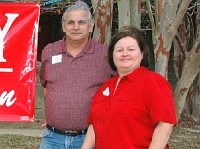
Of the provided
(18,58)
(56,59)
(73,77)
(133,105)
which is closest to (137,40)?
(133,105)

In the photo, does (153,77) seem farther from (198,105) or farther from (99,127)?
(198,105)

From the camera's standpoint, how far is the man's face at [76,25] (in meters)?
3.89

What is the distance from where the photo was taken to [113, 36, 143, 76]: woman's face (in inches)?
131

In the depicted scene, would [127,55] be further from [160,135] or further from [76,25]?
[76,25]

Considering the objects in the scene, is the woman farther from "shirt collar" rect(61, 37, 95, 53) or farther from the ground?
the ground

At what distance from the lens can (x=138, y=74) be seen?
3332mm

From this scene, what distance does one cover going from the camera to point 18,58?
5.00m

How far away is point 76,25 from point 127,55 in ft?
2.35

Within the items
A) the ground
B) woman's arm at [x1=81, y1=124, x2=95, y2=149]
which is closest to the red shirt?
woman's arm at [x1=81, y1=124, x2=95, y2=149]

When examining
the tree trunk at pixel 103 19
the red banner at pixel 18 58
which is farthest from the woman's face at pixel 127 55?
the tree trunk at pixel 103 19

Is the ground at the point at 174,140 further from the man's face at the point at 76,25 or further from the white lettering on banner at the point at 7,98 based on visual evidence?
the man's face at the point at 76,25

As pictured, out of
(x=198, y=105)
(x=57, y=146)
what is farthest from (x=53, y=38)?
(x=57, y=146)

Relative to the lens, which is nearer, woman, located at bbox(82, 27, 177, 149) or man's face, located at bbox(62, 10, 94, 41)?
woman, located at bbox(82, 27, 177, 149)

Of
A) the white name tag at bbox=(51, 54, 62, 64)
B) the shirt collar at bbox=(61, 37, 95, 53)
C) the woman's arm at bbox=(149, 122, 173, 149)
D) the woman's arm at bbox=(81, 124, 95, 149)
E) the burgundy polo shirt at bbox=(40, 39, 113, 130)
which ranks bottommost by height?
the woman's arm at bbox=(81, 124, 95, 149)
